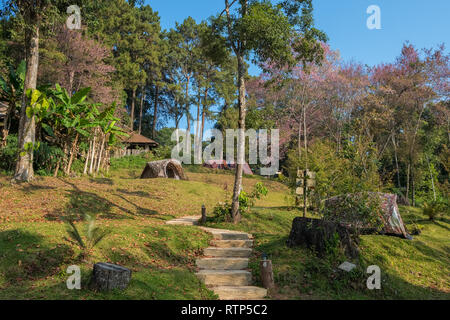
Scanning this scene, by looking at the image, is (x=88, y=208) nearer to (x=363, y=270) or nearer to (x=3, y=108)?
(x=363, y=270)

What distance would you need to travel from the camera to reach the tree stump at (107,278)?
5566 mm

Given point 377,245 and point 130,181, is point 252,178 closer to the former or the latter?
point 130,181

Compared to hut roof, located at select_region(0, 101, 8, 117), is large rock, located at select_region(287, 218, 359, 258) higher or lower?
lower

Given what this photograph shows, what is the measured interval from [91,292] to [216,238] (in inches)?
187

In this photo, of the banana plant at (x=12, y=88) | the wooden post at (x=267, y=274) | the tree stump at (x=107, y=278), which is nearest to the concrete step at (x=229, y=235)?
the wooden post at (x=267, y=274)

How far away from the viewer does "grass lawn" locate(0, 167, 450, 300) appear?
6.18 meters

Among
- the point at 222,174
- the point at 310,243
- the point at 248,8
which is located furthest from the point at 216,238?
the point at 222,174

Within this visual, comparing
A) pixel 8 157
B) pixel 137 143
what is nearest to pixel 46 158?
pixel 8 157

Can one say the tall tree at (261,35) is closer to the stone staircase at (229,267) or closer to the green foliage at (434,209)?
the stone staircase at (229,267)

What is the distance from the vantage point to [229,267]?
8.05 m

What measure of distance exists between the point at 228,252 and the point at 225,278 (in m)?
1.54

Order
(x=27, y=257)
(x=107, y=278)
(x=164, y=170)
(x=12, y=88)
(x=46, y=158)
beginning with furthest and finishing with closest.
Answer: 1. (x=164, y=170)
2. (x=46, y=158)
3. (x=12, y=88)
4. (x=27, y=257)
5. (x=107, y=278)

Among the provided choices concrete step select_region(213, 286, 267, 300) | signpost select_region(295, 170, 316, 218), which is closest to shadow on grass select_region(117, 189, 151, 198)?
signpost select_region(295, 170, 316, 218)

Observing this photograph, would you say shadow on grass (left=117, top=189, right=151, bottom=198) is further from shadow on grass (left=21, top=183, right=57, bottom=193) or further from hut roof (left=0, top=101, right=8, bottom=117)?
hut roof (left=0, top=101, right=8, bottom=117)
